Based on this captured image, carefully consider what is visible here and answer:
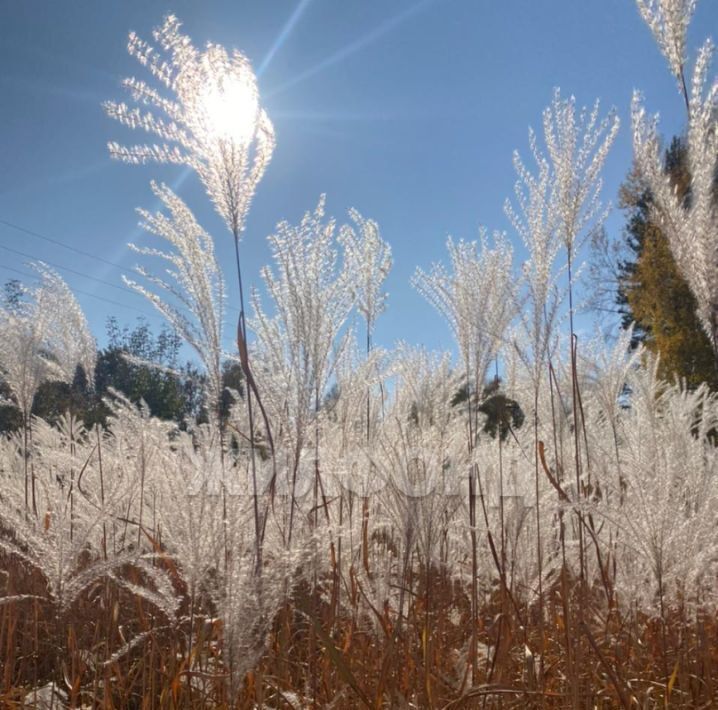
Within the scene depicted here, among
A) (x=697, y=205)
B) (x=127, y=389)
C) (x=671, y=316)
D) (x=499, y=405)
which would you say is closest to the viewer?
(x=697, y=205)

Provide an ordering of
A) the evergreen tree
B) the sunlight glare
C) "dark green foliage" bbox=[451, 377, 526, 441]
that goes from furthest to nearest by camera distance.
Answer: the evergreen tree, "dark green foliage" bbox=[451, 377, 526, 441], the sunlight glare

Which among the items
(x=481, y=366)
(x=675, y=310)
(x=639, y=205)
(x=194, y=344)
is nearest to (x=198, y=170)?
(x=194, y=344)

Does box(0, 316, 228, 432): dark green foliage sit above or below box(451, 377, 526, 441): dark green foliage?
above

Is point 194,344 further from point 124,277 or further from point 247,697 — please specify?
point 247,697

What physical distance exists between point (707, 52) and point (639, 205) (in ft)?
48.1

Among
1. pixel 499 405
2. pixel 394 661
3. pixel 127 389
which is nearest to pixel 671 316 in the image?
pixel 499 405

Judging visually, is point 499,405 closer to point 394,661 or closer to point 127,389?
point 394,661

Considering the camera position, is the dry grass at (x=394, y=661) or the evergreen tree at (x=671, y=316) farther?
the evergreen tree at (x=671, y=316)

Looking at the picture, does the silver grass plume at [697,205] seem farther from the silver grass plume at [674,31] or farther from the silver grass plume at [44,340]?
the silver grass plume at [44,340]

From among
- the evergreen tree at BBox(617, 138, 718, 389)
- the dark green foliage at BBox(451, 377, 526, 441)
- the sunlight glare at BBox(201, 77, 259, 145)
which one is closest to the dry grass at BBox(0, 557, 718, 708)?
the dark green foliage at BBox(451, 377, 526, 441)

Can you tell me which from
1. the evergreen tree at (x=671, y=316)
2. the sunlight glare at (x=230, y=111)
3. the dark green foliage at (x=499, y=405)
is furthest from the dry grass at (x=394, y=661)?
the evergreen tree at (x=671, y=316)

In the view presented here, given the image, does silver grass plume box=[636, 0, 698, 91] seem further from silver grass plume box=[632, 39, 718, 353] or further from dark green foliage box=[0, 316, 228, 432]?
dark green foliage box=[0, 316, 228, 432]

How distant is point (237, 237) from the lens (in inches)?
69.3

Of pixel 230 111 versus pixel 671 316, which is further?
pixel 671 316
